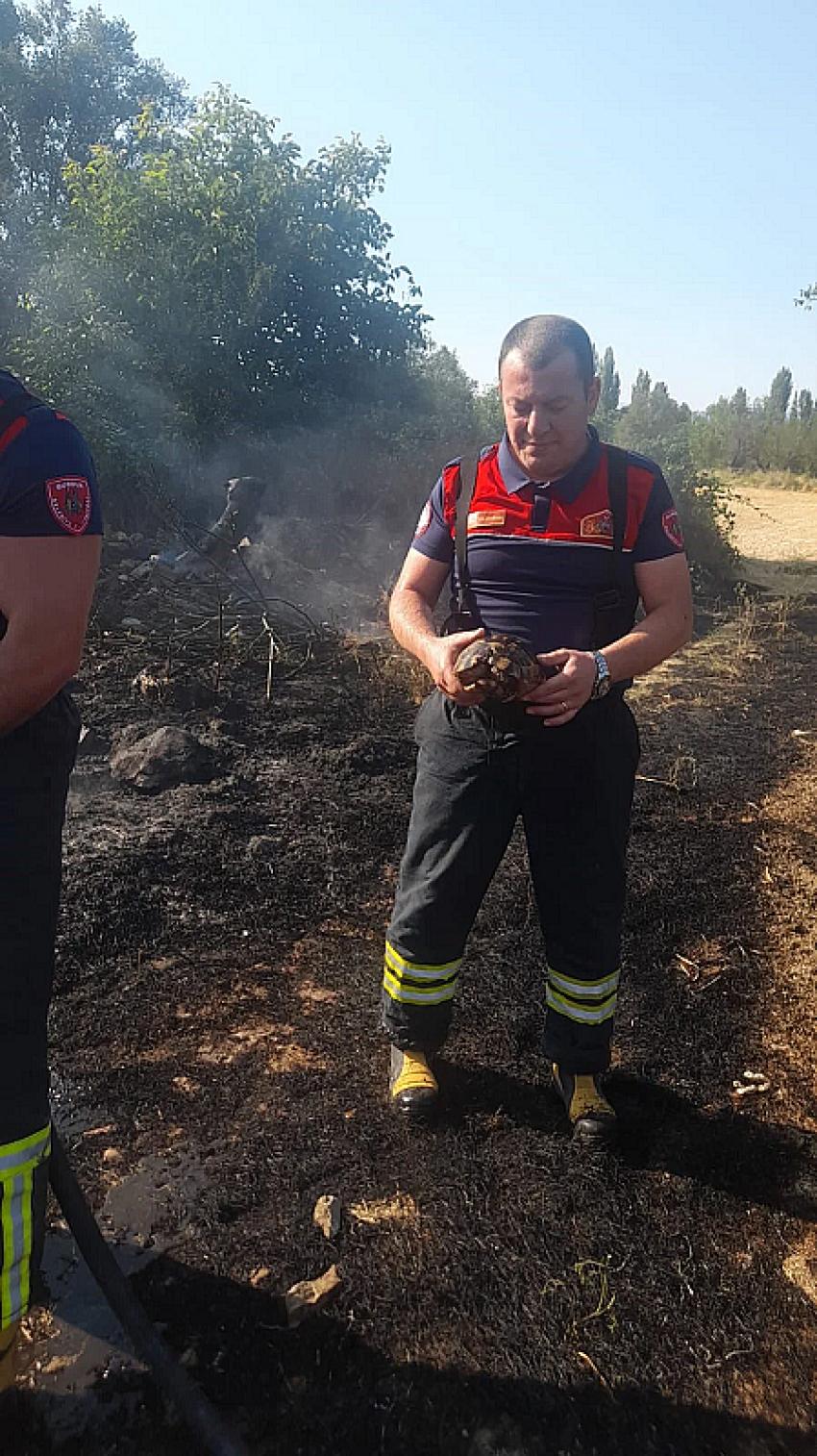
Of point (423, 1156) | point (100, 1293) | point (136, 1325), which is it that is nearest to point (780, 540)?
point (423, 1156)

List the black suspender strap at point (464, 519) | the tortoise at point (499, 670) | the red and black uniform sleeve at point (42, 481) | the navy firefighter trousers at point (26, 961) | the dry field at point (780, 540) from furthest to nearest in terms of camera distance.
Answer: the dry field at point (780, 540) < the black suspender strap at point (464, 519) < the tortoise at point (499, 670) < the navy firefighter trousers at point (26, 961) < the red and black uniform sleeve at point (42, 481)

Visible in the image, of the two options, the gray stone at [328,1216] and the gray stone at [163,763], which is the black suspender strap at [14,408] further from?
the gray stone at [163,763]

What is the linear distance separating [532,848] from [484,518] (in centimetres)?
88

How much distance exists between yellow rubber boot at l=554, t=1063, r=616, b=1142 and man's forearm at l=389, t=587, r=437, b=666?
1.27m

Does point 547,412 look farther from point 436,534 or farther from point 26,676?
point 26,676

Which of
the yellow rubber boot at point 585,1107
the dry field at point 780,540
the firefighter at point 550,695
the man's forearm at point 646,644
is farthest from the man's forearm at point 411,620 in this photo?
the dry field at point 780,540

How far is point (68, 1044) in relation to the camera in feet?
9.85

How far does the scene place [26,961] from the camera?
5.88 ft

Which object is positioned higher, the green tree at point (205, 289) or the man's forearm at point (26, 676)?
the green tree at point (205, 289)

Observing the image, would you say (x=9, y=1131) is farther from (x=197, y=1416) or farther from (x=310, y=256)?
(x=310, y=256)

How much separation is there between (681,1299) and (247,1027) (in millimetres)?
1533

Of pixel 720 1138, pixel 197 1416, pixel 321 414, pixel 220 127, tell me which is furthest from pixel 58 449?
pixel 220 127

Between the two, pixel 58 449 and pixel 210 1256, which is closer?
pixel 58 449

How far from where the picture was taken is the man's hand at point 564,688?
222cm
